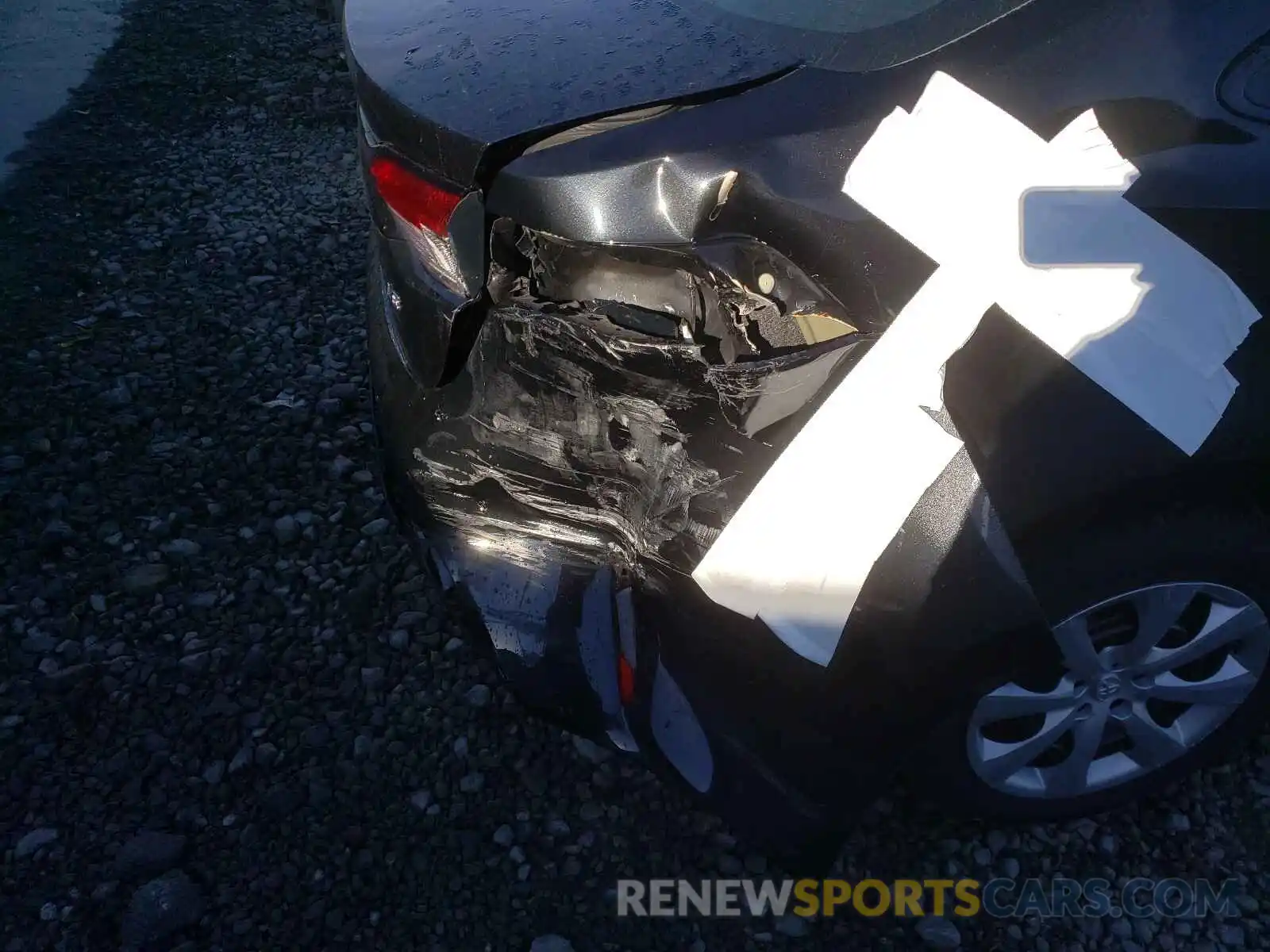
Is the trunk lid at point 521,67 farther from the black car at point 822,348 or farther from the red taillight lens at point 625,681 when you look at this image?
the red taillight lens at point 625,681

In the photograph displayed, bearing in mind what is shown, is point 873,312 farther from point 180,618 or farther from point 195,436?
point 195,436

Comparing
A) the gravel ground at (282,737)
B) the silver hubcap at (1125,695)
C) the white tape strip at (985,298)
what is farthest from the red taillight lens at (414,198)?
the silver hubcap at (1125,695)

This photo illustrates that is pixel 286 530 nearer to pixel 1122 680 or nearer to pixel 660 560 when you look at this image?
pixel 660 560

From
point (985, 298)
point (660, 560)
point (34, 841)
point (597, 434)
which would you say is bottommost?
point (34, 841)

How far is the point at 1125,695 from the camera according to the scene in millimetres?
2006

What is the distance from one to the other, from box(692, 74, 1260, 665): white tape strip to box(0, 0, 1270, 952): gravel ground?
3.15 feet

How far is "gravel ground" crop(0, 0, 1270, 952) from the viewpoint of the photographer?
2.01m

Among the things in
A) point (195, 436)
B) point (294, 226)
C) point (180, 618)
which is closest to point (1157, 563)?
point (180, 618)

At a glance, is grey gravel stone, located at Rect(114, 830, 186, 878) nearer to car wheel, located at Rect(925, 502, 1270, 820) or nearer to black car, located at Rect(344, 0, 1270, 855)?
black car, located at Rect(344, 0, 1270, 855)

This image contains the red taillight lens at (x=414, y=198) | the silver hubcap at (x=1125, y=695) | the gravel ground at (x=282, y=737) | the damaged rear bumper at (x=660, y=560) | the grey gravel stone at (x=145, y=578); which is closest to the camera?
the damaged rear bumper at (x=660, y=560)

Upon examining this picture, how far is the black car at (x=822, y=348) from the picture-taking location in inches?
57.7

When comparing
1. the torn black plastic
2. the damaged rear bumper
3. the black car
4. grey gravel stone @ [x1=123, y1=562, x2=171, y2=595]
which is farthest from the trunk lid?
grey gravel stone @ [x1=123, y1=562, x2=171, y2=595]

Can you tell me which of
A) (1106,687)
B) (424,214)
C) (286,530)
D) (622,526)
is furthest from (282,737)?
(1106,687)

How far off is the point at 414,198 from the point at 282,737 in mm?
1272
